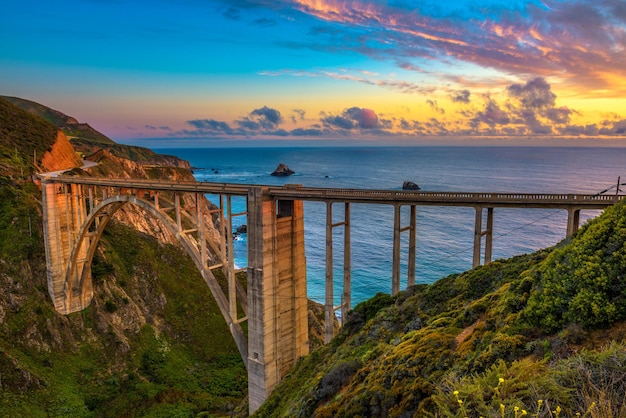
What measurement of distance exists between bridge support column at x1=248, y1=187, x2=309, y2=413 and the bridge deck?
1764 mm

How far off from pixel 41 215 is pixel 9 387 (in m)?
18.3

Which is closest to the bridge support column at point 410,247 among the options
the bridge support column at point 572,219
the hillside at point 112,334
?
the bridge support column at point 572,219

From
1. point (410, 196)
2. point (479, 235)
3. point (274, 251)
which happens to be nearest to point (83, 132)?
point (274, 251)

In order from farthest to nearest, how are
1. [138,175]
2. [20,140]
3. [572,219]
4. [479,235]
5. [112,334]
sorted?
1. [138,175]
2. [20,140]
3. [112,334]
4. [479,235]
5. [572,219]

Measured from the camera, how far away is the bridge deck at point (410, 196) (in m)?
18.5

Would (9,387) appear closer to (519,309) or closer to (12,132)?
(519,309)

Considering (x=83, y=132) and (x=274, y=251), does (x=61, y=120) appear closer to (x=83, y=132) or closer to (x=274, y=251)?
(x=83, y=132)

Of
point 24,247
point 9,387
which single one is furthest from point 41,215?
point 9,387

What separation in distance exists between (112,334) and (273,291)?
2226cm

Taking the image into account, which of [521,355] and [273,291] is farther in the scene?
[273,291]

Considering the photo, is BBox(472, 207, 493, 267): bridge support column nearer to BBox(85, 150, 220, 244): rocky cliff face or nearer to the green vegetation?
the green vegetation

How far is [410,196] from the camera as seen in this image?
70.4 feet

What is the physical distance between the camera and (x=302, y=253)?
27656 mm

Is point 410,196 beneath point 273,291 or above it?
above
